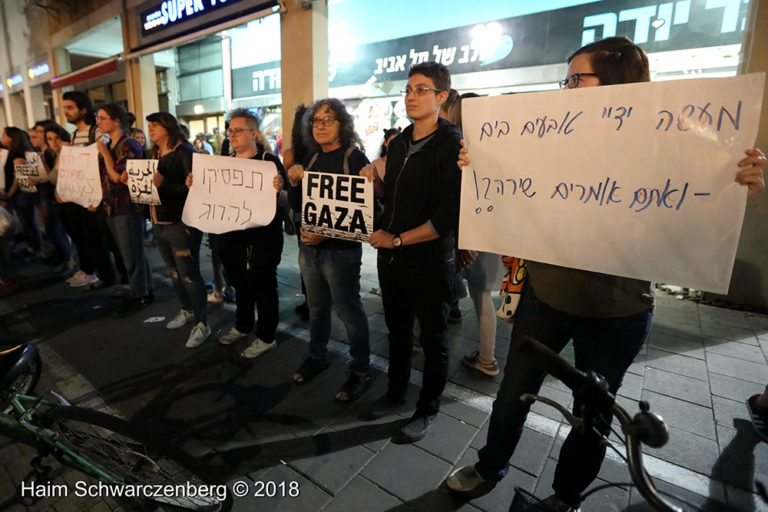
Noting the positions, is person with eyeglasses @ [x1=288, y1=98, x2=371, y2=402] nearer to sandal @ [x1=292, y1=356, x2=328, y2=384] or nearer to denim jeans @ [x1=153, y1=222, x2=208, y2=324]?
sandal @ [x1=292, y1=356, x2=328, y2=384]

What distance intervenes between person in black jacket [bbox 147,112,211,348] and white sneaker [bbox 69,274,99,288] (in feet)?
7.86

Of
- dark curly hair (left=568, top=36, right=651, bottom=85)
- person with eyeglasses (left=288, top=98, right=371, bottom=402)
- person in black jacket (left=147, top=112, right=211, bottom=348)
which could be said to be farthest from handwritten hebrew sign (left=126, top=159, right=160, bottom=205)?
dark curly hair (left=568, top=36, right=651, bottom=85)

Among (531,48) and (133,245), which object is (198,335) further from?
(531,48)

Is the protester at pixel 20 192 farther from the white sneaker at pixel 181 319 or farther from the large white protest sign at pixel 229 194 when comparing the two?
the large white protest sign at pixel 229 194

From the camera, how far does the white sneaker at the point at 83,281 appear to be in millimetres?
5254

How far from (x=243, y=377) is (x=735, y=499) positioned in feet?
10.3

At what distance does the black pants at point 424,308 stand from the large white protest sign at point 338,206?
10.5 inches

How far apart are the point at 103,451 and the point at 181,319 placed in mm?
2314

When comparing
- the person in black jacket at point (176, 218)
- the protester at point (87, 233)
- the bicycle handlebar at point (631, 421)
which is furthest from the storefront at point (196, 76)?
the bicycle handlebar at point (631, 421)

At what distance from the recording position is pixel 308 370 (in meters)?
3.09

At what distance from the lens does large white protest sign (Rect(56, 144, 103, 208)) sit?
4.19m

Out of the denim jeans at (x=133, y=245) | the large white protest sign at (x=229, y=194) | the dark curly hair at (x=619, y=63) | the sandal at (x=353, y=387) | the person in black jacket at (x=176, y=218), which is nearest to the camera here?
the dark curly hair at (x=619, y=63)

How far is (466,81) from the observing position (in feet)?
31.1

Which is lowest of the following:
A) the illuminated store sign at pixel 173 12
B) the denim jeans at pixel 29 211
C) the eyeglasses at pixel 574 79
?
the denim jeans at pixel 29 211
